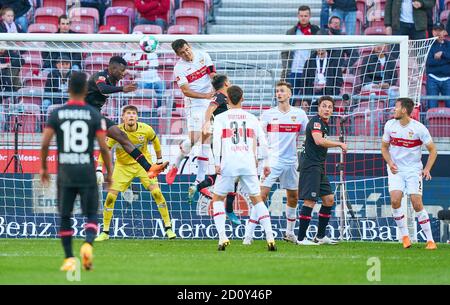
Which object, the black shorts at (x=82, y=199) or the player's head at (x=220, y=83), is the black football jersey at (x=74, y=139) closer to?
the black shorts at (x=82, y=199)

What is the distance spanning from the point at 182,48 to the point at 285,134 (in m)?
2.17

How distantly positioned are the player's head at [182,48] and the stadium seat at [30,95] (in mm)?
3645

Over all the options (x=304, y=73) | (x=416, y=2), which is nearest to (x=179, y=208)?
(x=304, y=73)

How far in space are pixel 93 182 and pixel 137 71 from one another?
9.13 metres

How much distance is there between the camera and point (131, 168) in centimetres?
1823

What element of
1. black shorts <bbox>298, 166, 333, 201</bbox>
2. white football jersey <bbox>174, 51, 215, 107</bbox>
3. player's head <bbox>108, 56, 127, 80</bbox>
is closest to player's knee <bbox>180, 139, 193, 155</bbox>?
white football jersey <bbox>174, 51, 215, 107</bbox>

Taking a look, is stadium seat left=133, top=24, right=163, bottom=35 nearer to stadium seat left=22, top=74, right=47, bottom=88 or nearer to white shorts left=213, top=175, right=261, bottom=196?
stadium seat left=22, top=74, right=47, bottom=88

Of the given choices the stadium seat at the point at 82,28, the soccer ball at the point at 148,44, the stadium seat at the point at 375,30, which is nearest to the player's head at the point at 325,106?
the soccer ball at the point at 148,44

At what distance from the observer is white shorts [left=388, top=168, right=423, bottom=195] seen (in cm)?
1655

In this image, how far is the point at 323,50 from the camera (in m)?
20.2

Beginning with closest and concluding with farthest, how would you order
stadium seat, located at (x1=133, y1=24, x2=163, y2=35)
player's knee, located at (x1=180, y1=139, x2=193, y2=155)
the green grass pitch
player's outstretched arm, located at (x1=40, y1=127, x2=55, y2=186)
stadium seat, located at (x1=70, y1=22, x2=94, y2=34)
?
the green grass pitch
player's outstretched arm, located at (x1=40, y1=127, x2=55, y2=186)
player's knee, located at (x1=180, y1=139, x2=193, y2=155)
stadium seat, located at (x1=133, y1=24, x2=163, y2=35)
stadium seat, located at (x1=70, y1=22, x2=94, y2=34)

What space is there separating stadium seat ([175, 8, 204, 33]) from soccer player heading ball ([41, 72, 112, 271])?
14.1 meters

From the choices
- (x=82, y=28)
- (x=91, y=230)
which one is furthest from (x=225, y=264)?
(x=82, y=28)

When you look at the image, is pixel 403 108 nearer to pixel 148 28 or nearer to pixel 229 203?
pixel 229 203
